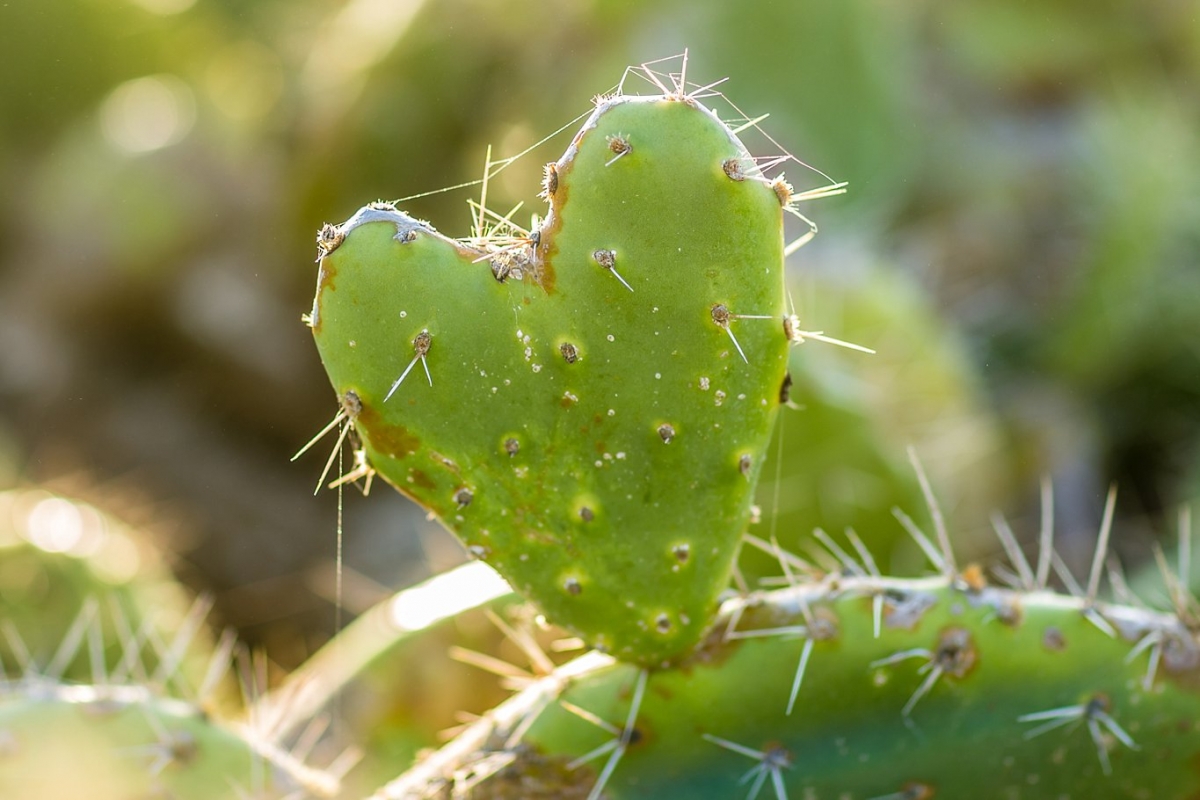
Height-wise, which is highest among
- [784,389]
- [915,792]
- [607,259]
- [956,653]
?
[607,259]

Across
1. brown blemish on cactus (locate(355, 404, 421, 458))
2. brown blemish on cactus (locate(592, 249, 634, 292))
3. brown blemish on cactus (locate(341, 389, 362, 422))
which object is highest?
brown blemish on cactus (locate(592, 249, 634, 292))

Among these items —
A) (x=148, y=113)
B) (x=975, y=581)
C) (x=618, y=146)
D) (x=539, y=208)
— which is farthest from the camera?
(x=148, y=113)

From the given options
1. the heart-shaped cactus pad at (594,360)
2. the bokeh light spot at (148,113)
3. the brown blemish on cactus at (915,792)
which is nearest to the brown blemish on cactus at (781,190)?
the heart-shaped cactus pad at (594,360)

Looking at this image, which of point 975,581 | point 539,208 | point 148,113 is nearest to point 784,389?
point 975,581

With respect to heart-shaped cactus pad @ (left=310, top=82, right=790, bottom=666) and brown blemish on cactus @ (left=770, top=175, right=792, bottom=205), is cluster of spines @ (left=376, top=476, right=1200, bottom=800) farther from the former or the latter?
brown blemish on cactus @ (left=770, top=175, right=792, bottom=205)

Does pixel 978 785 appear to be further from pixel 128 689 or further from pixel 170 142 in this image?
pixel 170 142

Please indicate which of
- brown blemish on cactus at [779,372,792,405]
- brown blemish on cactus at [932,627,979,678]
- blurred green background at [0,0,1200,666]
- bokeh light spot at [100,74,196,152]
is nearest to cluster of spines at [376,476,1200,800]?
brown blemish on cactus at [932,627,979,678]

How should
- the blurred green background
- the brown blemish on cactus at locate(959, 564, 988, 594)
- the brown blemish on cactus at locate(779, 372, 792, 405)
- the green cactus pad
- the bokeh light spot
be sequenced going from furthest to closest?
the bokeh light spot < the blurred green background < the green cactus pad < the brown blemish on cactus at locate(959, 564, 988, 594) < the brown blemish on cactus at locate(779, 372, 792, 405)

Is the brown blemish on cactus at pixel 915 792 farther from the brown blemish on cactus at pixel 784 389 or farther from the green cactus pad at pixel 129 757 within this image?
the green cactus pad at pixel 129 757

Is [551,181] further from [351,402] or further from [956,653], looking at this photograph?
[956,653]
